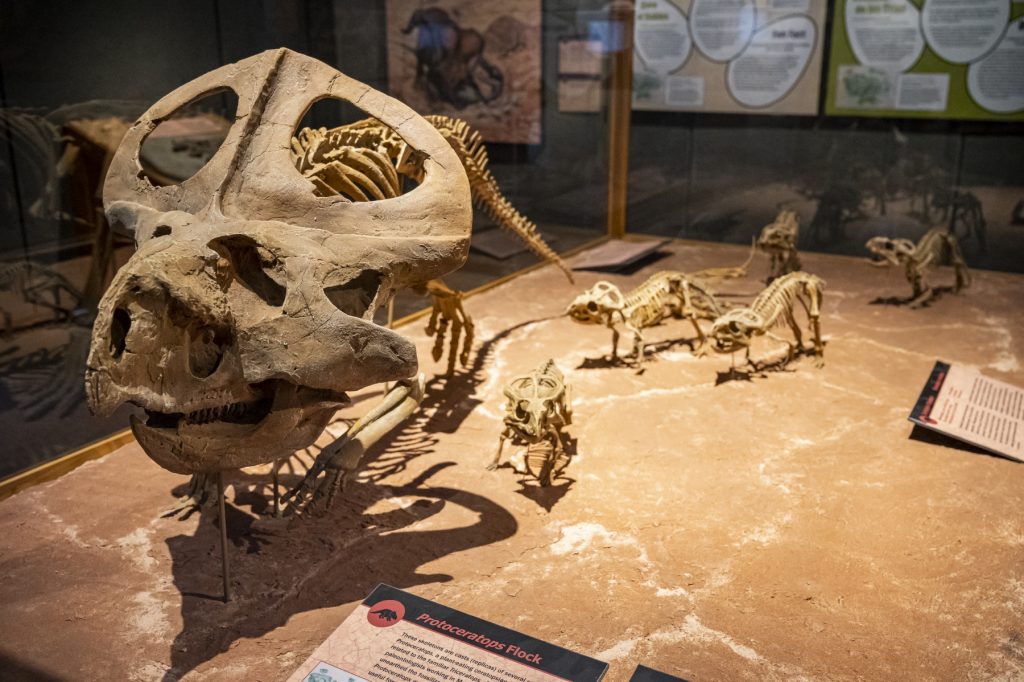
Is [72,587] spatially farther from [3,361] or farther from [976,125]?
[976,125]

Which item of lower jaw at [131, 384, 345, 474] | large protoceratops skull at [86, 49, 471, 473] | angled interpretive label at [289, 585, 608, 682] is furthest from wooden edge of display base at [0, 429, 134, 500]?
angled interpretive label at [289, 585, 608, 682]

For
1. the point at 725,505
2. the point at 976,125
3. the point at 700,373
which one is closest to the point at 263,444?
the point at 725,505

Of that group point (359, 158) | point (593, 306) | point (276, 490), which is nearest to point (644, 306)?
point (593, 306)

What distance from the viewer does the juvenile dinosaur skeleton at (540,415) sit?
390 cm

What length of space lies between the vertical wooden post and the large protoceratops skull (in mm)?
5977

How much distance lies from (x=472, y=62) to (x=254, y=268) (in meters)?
4.68

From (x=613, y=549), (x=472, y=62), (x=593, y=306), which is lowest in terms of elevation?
(x=613, y=549)

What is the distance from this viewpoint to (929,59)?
24.6 ft

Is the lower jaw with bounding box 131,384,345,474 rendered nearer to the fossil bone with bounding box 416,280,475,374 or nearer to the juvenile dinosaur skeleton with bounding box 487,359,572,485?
the juvenile dinosaur skeleton with bounding box 487,359,572,485

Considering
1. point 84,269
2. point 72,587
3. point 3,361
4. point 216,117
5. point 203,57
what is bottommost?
point 72,587

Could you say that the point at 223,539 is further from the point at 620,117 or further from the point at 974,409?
the point at 620,117

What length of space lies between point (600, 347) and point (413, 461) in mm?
2178

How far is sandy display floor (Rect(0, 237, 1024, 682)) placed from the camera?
2928 millimetres

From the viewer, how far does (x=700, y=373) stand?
5598mm
